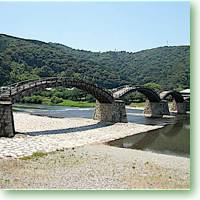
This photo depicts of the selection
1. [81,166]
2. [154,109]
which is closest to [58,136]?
[81,166]

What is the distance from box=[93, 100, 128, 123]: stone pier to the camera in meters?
38.2

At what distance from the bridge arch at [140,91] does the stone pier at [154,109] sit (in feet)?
2.24

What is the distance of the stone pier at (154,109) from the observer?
5141 cm

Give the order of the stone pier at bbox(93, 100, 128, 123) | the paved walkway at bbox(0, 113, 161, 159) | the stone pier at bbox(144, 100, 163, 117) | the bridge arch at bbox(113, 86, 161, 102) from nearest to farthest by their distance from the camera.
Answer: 1. the paved walkway at bbox(0, 113, 161, 159)
2. the stone pier at bbox(93, 100, 128, 123)
3. the bridge arch at bbox(113, 86, 161, 102)
4. the stone pier at bbox(144, 100, 163, 117)

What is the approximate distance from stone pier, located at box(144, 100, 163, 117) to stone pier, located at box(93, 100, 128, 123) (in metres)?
13.6

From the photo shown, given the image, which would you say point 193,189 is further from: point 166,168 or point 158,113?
point 158,113

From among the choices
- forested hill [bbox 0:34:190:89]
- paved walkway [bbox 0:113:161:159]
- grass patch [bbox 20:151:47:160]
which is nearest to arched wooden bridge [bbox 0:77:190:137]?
paved walkway [bbox 0:113:161:159]

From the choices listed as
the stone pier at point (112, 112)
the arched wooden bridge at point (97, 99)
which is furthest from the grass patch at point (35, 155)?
the stone pier at point (112, 112)

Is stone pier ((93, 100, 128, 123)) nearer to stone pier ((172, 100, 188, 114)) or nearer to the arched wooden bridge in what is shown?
the arched wooden bridge

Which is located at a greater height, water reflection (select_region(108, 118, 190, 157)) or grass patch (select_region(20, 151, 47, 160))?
grass patch (select_region(20, 151, 47, 160))

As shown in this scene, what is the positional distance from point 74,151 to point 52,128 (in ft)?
34.4

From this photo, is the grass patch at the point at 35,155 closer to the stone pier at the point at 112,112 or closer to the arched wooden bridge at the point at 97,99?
the arched wooden bridge at the point at 97,99

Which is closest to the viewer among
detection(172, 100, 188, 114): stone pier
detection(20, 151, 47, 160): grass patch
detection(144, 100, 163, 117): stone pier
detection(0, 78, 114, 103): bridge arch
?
detection(20, 151, 47, 160): grass patch

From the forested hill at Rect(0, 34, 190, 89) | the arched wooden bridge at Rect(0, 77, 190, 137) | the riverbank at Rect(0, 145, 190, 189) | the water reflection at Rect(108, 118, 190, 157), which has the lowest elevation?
the water reflection at Rect(108, 118, 190, 157)
